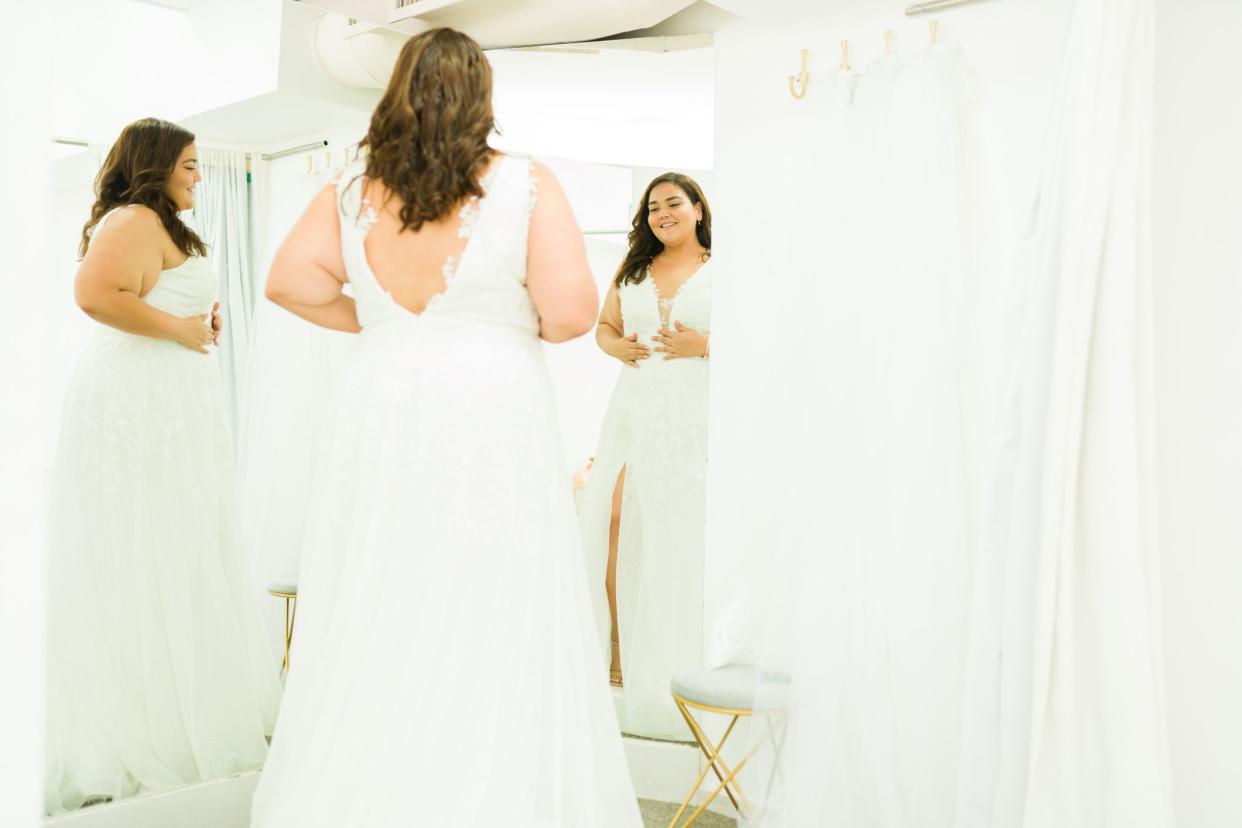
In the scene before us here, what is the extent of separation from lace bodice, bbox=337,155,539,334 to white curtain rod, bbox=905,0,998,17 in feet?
3.98

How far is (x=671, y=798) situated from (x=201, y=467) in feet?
5.08

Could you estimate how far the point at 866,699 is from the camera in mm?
2422

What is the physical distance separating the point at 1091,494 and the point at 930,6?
1315mm

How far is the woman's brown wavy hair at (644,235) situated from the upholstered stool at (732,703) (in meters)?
1.07

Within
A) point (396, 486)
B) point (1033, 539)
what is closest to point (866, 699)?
point (1033, 539)

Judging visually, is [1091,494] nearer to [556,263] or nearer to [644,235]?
[556,263]

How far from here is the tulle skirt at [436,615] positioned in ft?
6.20

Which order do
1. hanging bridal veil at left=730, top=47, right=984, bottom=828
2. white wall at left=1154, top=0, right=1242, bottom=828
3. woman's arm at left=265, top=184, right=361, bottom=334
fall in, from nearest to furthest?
1. woman's arm at left=265, top=184, right=361, bottom=334
2. white wall at left=1154, top=0, right=1242, bottom=828
3. hanging bridal veil at left=730, top=47, right=984, bottom=828

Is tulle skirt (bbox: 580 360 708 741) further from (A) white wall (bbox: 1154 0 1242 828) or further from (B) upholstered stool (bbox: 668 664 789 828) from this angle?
(A) white wall (bbox: 1154 0 1242 828)

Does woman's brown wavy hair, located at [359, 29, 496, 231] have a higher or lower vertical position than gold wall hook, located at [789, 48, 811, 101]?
lower

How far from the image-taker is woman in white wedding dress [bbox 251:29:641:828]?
1896mm

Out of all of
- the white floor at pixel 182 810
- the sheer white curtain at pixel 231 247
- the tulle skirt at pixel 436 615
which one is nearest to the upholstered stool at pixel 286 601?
the white floor at pixel 182 810

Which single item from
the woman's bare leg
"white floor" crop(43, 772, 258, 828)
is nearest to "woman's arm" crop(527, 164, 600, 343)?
the woman's bare leg

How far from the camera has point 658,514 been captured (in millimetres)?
2932
